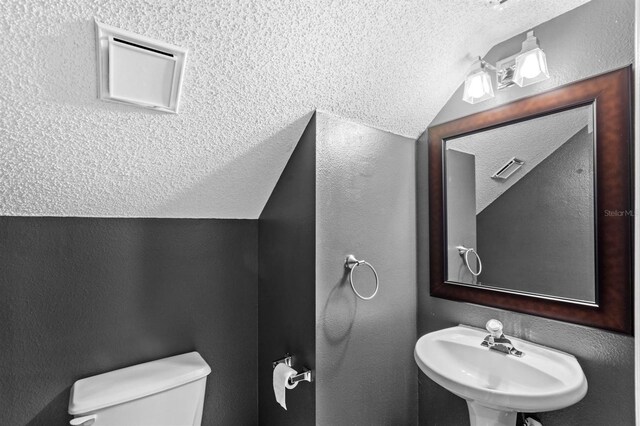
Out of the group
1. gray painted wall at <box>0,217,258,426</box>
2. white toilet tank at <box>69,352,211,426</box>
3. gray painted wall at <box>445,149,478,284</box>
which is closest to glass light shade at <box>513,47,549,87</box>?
gray painted wall at <box>445,149,478,284</box>

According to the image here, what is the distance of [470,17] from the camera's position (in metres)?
1.31

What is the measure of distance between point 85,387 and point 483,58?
2.18 meters

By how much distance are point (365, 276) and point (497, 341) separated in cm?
57

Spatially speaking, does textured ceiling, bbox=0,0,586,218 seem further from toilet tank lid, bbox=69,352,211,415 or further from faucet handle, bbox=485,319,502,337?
faucet handle, bbox=485,319,502,337

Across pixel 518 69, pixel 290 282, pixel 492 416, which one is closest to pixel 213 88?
pixel 290 282

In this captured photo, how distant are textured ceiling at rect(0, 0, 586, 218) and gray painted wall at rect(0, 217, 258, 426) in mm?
125

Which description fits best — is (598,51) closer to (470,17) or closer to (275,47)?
(470,17)

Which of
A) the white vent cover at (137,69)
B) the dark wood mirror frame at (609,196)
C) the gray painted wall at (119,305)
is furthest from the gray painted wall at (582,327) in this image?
the white vent cover at (137,69)

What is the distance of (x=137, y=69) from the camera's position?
1.00m

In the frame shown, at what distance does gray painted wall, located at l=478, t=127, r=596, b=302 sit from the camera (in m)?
1.20

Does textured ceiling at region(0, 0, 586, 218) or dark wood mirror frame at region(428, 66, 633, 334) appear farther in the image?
dark wood mirror frame at region(428, 66, 633, 334)

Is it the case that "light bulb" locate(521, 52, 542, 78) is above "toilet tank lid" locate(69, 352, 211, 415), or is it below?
above

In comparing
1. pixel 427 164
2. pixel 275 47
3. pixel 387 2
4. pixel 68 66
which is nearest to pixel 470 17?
pixel 387 2

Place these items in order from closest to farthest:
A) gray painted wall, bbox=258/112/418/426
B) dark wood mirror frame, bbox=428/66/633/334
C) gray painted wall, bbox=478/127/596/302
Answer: dark wood mirror frame, bbox=428/66/633/334, gray painted wall, bbox=478/127/596/302, gray painted wall, bbox=258/112/418/426
